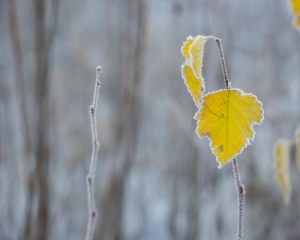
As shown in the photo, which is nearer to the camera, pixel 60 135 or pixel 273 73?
pixel 273 73

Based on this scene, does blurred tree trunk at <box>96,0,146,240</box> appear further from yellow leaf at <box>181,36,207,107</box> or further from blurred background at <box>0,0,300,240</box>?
yellow leaf at <box>181,36,207,107</box>

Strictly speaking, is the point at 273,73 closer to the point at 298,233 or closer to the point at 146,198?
the point at 298,233

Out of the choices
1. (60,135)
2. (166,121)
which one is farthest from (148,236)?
(60,135)

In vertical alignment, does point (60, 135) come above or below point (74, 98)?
below

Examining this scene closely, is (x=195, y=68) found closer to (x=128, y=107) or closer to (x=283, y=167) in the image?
(x=283, y=167)

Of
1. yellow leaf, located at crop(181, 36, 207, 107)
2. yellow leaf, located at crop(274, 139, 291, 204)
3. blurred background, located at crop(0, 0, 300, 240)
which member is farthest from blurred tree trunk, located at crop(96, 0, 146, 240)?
yellow leaf, located at crop(181, 36, 207, 107)

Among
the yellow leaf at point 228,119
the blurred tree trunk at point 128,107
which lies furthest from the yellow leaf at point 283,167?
the blurred tree trunk at point 128,107
